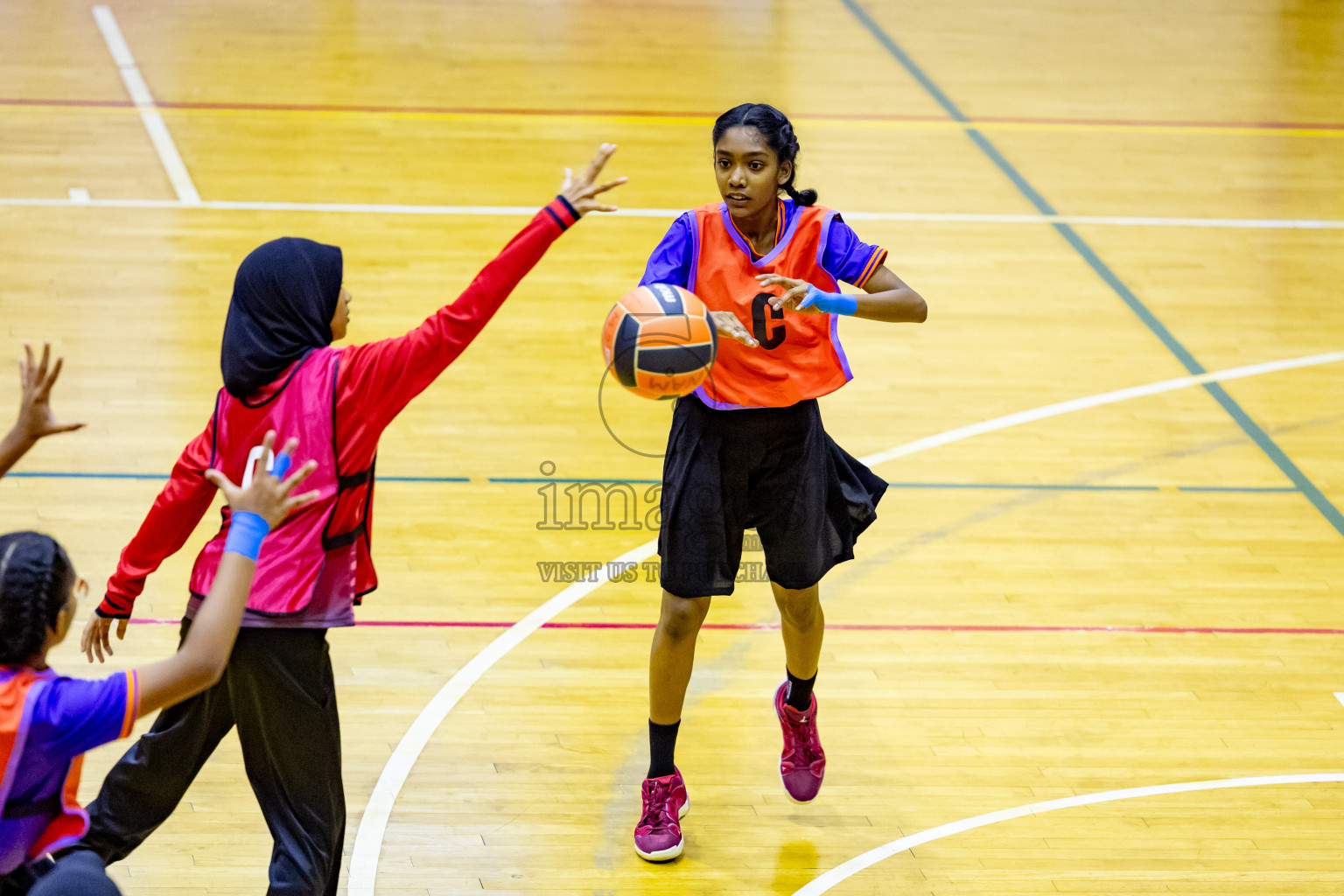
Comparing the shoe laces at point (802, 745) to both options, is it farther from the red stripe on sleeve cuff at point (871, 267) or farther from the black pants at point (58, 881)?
the black pants at point (58, 881)

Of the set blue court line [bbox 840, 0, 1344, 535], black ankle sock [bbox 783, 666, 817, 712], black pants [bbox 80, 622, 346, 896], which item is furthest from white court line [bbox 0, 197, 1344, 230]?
black pants [bbox 80, 622, 346, 896]

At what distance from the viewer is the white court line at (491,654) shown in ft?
13.8

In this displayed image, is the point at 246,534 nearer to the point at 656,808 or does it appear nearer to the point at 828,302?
the point at 828,302

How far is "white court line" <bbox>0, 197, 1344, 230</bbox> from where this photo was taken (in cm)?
870

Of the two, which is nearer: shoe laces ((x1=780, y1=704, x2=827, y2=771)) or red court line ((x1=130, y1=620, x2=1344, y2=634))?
shoe laces ((x1=780, y1=704, x2=827, y2=771))

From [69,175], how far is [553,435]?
4245mm

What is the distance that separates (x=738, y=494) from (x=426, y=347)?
3.85ft

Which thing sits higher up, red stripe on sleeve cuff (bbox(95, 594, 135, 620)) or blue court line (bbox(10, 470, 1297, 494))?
red stripe on sleeve cuff (bbox(95, 594, 135, 620))

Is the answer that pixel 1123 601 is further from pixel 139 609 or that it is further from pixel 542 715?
pixel 139 609

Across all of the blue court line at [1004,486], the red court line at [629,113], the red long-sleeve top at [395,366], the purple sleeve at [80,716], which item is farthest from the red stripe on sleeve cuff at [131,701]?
the red court line at [629,113]

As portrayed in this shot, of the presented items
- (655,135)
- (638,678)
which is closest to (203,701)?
(638,678)

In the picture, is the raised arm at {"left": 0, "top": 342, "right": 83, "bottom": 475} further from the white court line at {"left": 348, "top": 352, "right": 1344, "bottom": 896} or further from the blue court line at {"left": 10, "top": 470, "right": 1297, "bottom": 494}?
the blue court line at {"left": 10, "top": 470, "right": 1297, "bottom": 494}

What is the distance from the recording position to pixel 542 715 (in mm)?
4887

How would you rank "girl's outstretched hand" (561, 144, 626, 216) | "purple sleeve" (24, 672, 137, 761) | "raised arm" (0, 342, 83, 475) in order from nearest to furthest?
"purple sleeve" (24, 672, 137, 761) → "raised arm" (0, 342, 83, 475) → "girl's outstretched hand" (561, 144, 626, 216)
